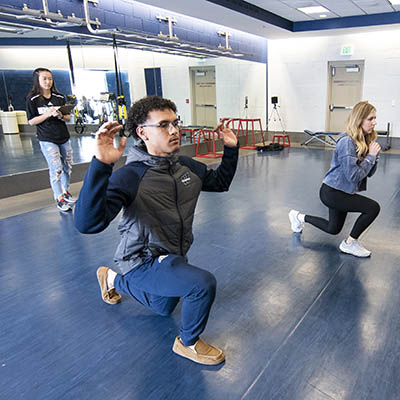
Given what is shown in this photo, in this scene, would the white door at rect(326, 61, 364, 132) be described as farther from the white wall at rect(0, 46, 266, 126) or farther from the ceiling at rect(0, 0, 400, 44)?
the white wall at rect(0, 46, 266, 126)

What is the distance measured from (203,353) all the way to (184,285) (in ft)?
1.41

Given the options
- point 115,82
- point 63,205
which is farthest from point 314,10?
point 63,205

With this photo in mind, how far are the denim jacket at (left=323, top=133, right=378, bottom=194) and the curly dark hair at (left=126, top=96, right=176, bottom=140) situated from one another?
1.53 metres

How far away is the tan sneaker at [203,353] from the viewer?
1841 millimetres

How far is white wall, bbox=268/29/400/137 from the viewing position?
8680 mm

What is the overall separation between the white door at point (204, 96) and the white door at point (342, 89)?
10.9 ft

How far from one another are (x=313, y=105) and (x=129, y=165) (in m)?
9.14

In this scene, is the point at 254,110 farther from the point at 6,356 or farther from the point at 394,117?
the point at 6,356

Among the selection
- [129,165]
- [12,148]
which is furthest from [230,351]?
[12,148]

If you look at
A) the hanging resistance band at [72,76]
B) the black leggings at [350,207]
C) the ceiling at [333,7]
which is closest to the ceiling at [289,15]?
the ceiling at [333,7]

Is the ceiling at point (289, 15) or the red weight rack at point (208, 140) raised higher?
the ceiling at point (289, 15)

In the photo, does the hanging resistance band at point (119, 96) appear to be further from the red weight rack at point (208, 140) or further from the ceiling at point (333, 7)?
the ceiling at point (333, 7)

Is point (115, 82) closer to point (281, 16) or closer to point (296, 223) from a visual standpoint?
point (281, 16)

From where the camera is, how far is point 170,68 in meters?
7.47
